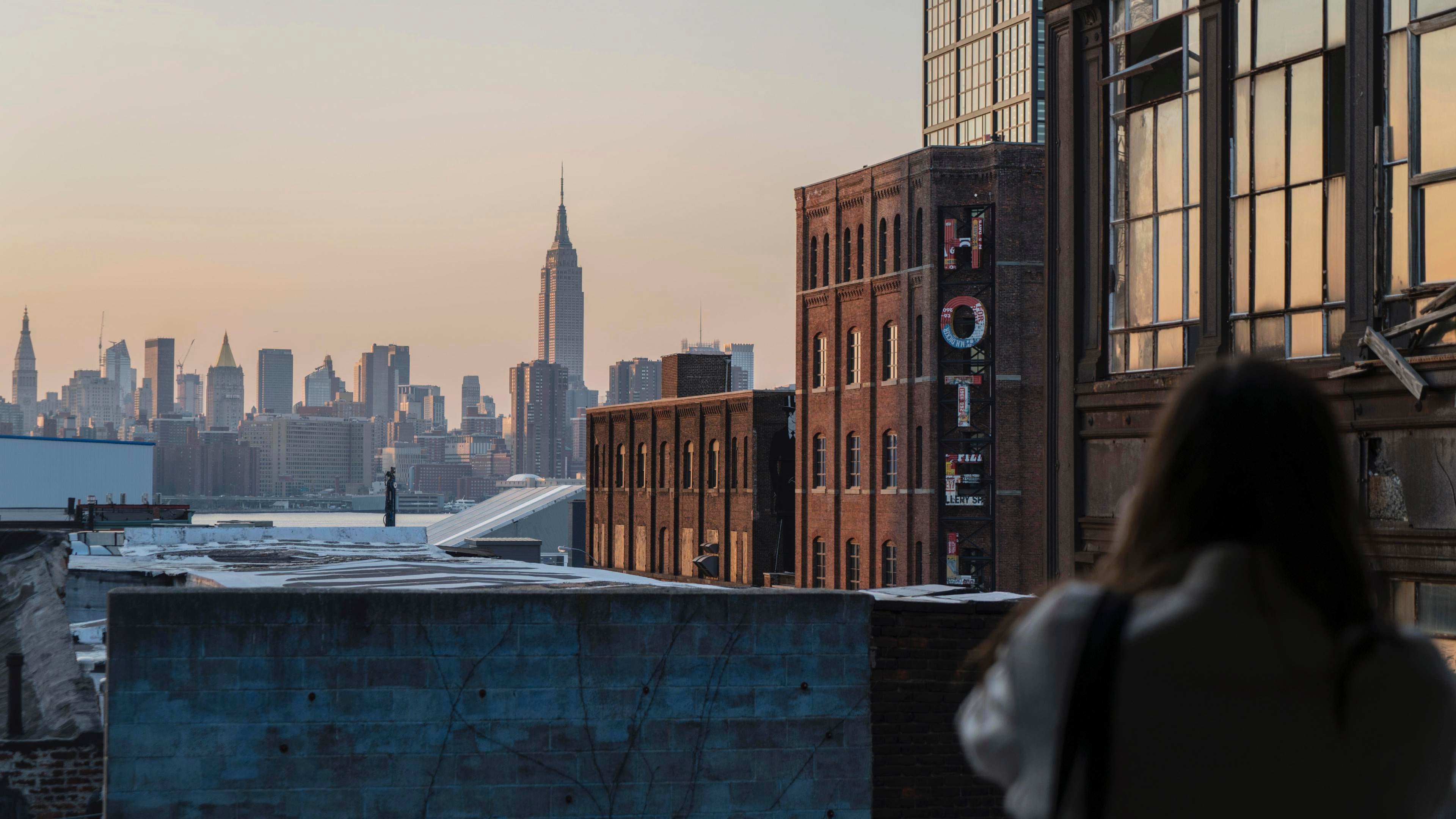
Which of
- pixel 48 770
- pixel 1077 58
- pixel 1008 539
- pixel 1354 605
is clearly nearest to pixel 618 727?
pixel 48 770

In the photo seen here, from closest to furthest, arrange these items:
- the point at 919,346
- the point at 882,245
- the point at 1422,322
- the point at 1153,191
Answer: the point at 1422,322 < the point at 1153,191 < the point at 919,346 < the point at 882,245

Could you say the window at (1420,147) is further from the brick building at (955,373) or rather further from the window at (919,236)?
the window at (919,236)

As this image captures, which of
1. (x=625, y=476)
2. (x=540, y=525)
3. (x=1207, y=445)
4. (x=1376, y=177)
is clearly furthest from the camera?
(x=540, y=525)

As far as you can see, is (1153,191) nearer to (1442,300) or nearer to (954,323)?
(1442,300)

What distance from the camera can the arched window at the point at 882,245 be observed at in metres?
60.8

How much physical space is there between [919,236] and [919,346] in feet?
14.6

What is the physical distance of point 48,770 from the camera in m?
15.4

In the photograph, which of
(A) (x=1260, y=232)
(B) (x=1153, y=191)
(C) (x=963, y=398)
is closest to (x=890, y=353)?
(C) (x=963, y=398)

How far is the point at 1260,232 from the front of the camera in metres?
13.8

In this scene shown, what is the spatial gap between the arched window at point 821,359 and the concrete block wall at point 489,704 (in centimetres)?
5223

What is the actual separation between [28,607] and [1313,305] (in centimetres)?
1767

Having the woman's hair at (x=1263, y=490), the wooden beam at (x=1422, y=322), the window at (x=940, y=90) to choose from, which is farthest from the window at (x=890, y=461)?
the window at (x=940, y=90)

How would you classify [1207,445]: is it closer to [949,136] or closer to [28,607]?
[28,607]

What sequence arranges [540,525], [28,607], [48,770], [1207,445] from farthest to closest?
[540,525]
[28,607]
[48,770]
[1207,445]
